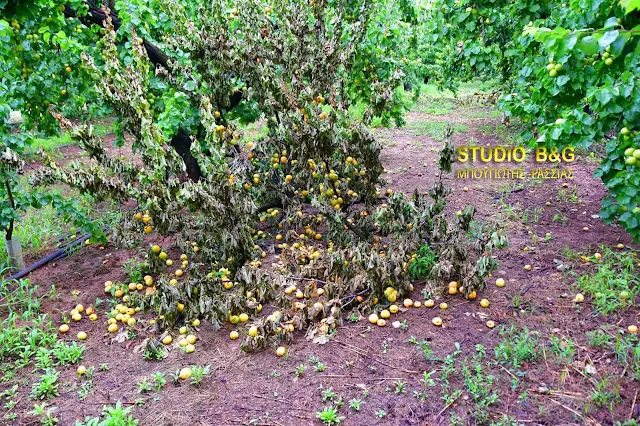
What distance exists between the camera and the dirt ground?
2709 millimetres

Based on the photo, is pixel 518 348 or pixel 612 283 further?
pixel 612 283

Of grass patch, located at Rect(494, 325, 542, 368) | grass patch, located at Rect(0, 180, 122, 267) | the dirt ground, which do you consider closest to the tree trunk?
grass patch, located at Rect(0, 180, 122, 267)

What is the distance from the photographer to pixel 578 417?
8.46 ft

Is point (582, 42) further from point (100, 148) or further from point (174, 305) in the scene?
point (100, 148)

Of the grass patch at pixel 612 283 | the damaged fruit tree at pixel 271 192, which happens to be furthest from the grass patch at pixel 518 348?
the grass patch at pixel 612 283

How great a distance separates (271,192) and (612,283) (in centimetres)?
290

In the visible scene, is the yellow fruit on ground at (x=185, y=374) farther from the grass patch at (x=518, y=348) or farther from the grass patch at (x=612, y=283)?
the grass patch at (x=612, y=283)

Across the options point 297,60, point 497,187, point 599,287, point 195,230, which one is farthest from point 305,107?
point 497,187

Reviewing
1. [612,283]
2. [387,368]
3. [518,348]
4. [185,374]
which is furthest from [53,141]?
[612,283]

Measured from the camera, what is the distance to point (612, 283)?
11.9 feet

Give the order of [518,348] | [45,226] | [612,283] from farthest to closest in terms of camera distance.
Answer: [45,226], [612,283], [518,348]

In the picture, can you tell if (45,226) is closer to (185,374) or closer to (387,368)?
(185,374)

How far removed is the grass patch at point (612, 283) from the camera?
3430 millimetres

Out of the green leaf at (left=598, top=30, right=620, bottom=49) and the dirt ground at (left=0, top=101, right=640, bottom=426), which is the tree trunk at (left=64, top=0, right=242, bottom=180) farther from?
the green leaf at (left=598, top=30, right=620, bottom=49)
